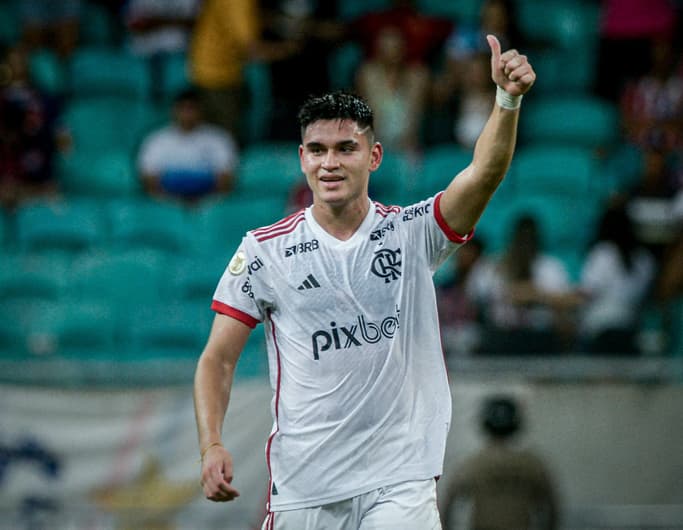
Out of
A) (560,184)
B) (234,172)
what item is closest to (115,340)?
(234,172)

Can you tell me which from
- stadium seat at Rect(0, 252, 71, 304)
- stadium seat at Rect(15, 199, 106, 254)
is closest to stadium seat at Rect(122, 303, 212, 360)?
stadium seat at Rect(0, 252, 71, 304)

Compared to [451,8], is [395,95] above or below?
below

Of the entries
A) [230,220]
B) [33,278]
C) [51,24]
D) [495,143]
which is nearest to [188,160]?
[230,220]

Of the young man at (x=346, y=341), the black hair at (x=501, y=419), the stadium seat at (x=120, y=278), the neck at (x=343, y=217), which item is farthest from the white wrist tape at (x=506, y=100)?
the stadium seat at (x=120, y=278)

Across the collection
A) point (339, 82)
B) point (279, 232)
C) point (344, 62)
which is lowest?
point (279, 232)

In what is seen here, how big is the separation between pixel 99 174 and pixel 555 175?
4.16 m

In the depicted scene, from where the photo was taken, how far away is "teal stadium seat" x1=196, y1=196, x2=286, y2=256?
11.2m

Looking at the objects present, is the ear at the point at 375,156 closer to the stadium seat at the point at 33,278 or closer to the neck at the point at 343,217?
the neck at the point at 343,217

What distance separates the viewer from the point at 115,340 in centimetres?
1049

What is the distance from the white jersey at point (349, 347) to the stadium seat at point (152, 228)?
637 centimetres

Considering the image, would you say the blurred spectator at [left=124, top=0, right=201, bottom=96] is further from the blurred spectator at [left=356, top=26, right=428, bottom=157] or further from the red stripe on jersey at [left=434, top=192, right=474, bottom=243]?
the red stripe on jersey at [left=434, top=192, right=474, bottom=243]

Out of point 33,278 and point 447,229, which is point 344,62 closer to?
point 33,278

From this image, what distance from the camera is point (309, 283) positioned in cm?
485

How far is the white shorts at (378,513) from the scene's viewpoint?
4.64 metres
